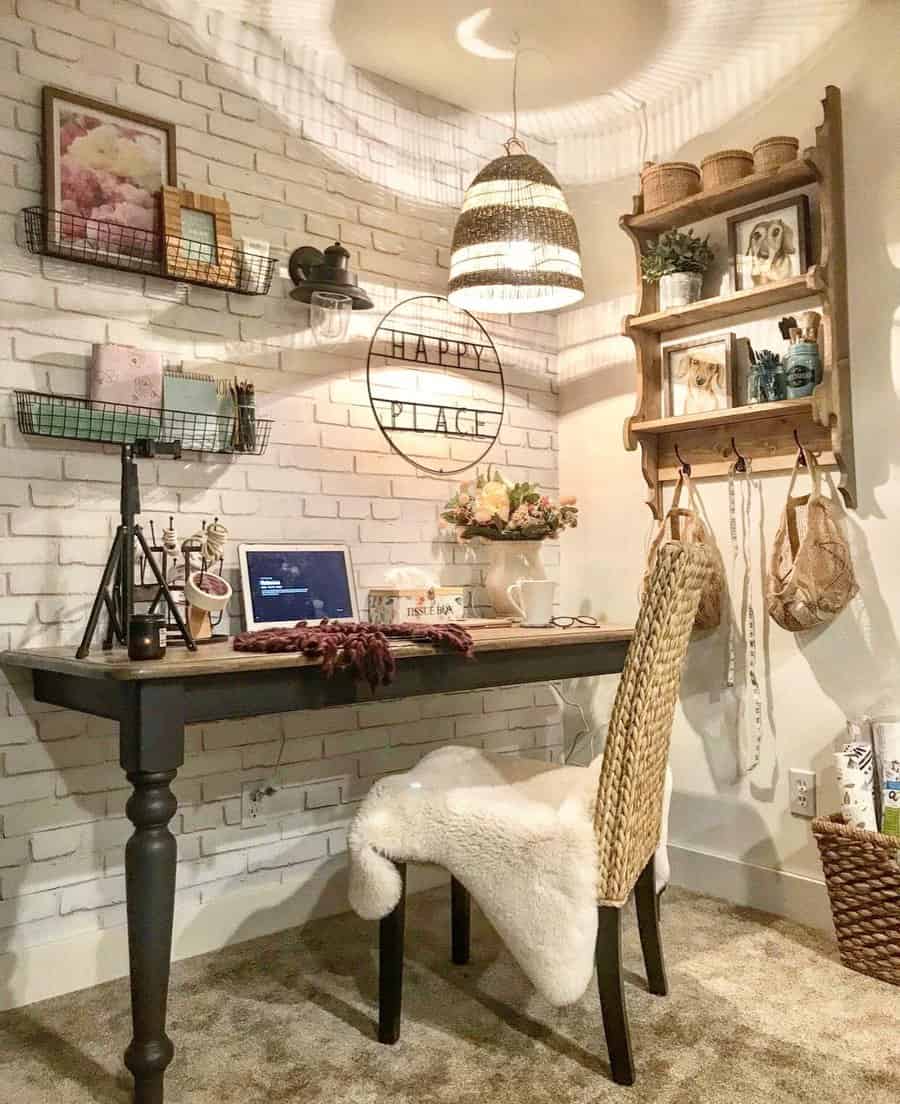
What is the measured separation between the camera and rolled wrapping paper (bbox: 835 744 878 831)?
7.22 feet

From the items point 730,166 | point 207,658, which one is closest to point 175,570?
point 207,658

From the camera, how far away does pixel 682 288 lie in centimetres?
271

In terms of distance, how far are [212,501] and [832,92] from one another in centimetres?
187

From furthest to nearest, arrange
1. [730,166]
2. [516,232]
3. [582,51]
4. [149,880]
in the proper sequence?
[582,51] → [730,166] → [516,232] → [149,880]

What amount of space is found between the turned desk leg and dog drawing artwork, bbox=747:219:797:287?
189 centimetres

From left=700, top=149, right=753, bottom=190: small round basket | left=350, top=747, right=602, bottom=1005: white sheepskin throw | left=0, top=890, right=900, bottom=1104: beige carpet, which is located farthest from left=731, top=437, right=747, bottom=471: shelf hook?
left=0, top=890, right=900, bottom=1104: beige carpet

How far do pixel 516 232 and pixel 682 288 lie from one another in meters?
0.55

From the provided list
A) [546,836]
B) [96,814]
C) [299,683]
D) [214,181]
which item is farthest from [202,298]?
[546,836]

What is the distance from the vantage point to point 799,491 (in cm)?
254

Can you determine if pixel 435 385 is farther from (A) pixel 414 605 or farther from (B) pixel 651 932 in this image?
(B) pixel 651 932

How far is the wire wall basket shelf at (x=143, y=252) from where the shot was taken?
2152mm

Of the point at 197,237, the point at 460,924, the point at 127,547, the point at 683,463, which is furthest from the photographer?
the point at 683,463

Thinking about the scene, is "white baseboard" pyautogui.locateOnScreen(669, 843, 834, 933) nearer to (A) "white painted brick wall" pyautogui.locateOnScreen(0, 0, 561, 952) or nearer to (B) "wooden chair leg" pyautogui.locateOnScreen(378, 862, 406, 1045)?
(A) "white painted brick wall" pyautogui.locateOnScreen(0, 0, 561, 952)

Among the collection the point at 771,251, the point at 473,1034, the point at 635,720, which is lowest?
the point at 473,1034
